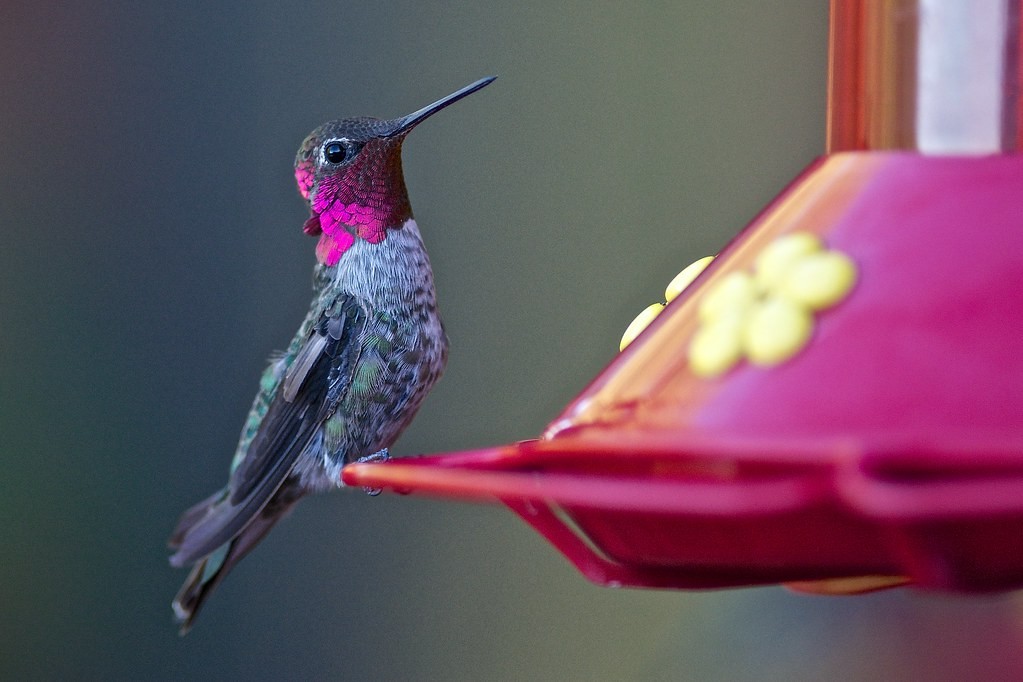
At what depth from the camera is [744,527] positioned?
1057 mm

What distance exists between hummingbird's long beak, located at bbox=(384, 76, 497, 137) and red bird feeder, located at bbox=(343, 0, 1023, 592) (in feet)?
3.04

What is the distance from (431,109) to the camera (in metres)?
2.32

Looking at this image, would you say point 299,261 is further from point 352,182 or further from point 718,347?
point 718,347

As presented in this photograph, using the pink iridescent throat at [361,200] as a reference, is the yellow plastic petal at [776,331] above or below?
above

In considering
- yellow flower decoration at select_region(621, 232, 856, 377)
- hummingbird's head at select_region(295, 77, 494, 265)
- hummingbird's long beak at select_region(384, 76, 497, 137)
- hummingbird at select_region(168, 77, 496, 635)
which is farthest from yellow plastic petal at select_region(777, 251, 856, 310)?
hummingbird's head at select_region(295, 77, 494, 265)

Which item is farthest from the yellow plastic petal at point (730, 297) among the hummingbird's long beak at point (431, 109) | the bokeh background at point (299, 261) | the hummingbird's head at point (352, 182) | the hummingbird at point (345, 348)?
the bokeh background at point (299, 261)

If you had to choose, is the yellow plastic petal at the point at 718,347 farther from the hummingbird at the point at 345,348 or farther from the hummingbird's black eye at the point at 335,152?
the hummingbird's black eye at the point at 335,152

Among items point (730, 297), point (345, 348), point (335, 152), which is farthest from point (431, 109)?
point (730, 297)

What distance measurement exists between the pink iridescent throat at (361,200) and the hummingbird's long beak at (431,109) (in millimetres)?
41

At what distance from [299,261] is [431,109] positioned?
244cm

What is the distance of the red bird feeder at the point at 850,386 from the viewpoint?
0.88 meters

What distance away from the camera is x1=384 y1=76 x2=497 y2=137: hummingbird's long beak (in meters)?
2.16

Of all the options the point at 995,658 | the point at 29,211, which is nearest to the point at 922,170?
the point at 995,658

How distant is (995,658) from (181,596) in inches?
66.7
